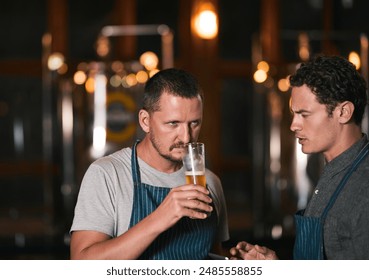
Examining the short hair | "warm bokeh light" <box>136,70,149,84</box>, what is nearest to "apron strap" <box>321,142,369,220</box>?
the short hair

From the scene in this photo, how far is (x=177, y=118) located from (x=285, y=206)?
5.65m

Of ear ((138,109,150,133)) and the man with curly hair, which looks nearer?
the man with curly hair

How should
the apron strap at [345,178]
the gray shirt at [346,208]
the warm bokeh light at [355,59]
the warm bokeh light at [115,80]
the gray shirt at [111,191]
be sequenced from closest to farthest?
1. the gray shirt at [346,208]
2. the apron strap at [345,178]
3. the gray shirt at [111,191]
4. the warm bokeh light at [115,80]
5. the warm bokeh light at [355,59]

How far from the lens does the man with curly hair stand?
242 cm

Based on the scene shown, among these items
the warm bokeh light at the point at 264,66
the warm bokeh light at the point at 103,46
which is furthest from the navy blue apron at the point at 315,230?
the warm bokeh light at the point at 103,46

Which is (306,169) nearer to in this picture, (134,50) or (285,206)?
(285,206)

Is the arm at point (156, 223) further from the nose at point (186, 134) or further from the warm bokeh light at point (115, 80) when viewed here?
the warm bokeh light at point (115, 80)

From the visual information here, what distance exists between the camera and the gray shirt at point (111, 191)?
254 cm

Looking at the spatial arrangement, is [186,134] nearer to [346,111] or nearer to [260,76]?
[346,111]

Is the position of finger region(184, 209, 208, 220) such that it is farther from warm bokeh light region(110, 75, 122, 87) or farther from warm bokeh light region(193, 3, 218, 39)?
warm bokeh light region(193, 3, 218, 39)

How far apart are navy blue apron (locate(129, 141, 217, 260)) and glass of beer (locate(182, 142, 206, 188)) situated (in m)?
0.23

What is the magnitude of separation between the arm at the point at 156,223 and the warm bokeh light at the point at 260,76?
5809mm

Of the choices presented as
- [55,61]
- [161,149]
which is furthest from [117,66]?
[161,149]

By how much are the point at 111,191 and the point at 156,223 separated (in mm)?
318
